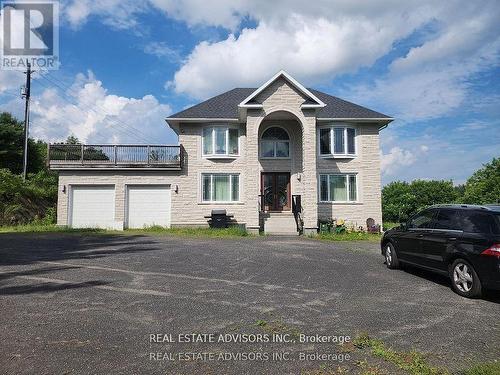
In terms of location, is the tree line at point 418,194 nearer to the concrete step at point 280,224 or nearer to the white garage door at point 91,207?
the concrete step at point 280,224

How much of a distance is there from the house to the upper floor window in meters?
0.06

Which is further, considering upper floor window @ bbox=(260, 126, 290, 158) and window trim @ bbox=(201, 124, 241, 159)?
upper floor window @ bbox=(260, 126, 290, 158)

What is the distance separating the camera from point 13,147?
35875 millimetres

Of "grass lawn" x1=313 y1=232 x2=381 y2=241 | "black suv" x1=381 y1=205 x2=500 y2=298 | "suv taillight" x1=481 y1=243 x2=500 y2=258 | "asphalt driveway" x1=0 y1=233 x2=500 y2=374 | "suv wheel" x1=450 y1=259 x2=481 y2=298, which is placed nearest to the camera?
"asphalt driveway" x1=0 y1=233 x2=500 y2=374

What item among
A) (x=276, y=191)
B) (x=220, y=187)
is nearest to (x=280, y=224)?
(x=276, y=191)

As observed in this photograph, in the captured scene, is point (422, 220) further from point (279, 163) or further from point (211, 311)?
point (279, 163)

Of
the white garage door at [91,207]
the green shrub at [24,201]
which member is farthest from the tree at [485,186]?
the green shrub at [24,201]

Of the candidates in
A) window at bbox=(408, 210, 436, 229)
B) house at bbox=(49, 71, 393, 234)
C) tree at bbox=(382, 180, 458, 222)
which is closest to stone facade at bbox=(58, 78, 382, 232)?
house at bbox=(49, 71, 393, 234)

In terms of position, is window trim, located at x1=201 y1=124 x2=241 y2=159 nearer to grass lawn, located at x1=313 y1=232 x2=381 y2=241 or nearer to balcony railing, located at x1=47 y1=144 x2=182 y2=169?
balcony railing, located at x1=47 y1=144 x2=182 y2=169

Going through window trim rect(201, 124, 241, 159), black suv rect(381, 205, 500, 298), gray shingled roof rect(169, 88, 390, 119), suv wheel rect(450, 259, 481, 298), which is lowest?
suv wheel rect(450, 259, 481, 298)

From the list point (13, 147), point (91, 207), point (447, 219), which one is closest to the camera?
point (447, 219)

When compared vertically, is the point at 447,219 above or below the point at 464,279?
above

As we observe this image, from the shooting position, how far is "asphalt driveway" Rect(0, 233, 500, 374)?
3869 mm

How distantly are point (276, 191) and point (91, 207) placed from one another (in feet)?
35.9
